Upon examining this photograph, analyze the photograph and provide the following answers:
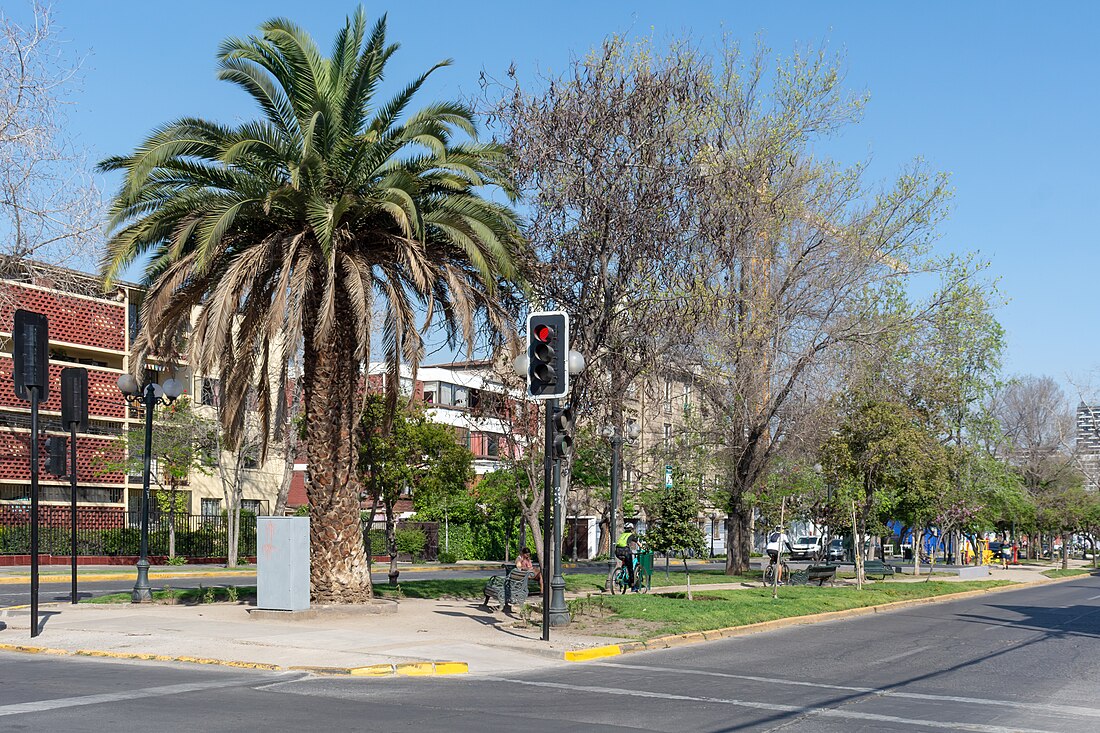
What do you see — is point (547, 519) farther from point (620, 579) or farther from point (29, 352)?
point (620, 579)

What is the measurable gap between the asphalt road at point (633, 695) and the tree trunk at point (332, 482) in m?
6.16

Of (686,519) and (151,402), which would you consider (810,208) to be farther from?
(151,402)

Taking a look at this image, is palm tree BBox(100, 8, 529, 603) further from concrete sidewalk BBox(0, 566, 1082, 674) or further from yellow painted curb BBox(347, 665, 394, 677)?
yellow painted curb BBox(347, 665, 394, 677)

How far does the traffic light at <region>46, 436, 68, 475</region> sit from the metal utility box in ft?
12.5

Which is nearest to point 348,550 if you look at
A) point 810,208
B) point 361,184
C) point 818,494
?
point 361,184

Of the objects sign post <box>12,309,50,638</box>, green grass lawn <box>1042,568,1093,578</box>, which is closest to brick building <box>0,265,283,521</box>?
sign post <box>12,309,50,638</box>

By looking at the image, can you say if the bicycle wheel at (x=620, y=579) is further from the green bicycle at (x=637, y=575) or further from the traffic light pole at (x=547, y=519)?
the traffic light pole at (x=547, y=519)

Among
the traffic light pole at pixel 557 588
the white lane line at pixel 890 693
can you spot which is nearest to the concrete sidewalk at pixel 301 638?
the traffic light pole at pixel 557 588

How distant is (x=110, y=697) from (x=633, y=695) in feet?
17.6

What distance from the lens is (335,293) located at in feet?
63.3

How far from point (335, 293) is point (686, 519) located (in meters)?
14.9

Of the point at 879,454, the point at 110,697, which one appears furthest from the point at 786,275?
the point at 110,697

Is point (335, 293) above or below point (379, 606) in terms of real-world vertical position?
above

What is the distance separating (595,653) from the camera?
1576 centimetres
